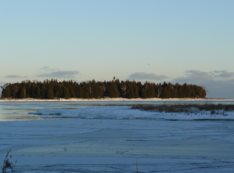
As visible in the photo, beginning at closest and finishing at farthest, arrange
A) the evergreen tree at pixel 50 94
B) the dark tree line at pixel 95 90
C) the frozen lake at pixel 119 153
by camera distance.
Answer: the frozen lake at pixel 119 153 → the evergreen tree at pixel 50 94 → the dark tree line at pixel 95 90

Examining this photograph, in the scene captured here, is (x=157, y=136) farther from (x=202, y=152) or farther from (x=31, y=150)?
(x=31, y=150)

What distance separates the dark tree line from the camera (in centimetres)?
11788

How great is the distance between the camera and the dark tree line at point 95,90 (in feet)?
387

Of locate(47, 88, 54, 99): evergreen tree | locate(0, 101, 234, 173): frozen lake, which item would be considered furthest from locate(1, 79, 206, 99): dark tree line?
locate(0, 101, 234, 173): frozen lake

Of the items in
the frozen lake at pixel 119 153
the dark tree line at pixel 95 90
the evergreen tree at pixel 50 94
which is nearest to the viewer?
the frozen lake at pixel 119 153

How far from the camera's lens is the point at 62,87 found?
12094 cm

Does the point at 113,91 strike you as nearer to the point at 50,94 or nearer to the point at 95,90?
the point at 95,90

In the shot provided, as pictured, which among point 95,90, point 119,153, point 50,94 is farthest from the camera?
point 95,90

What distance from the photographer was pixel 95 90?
120312 millimetres

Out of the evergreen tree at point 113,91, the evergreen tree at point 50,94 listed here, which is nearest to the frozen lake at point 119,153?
the evergreen tree at point 50,94

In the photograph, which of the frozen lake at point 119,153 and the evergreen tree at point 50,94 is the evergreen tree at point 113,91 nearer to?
the evergreen tree at point 50,94

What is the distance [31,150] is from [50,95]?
10848 cm

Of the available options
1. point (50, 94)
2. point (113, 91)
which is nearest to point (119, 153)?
point (50, 94)

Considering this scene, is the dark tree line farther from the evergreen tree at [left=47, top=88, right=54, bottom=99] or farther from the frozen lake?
the frozen lake
